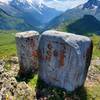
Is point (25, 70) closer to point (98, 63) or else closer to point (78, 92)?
point (78, 92)

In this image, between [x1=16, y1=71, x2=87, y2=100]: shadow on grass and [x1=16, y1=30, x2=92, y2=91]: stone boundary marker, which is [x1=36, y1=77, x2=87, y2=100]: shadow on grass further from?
[x1=16, y1=30, x2=92, y2=91]: stone boundary marker

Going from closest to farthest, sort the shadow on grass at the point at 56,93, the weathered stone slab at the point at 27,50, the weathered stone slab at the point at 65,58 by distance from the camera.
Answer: the weathered stone slab at the point at 65,58, the shadow on grass at the point at 56,93, the weathered stone slab at the point at 27,50

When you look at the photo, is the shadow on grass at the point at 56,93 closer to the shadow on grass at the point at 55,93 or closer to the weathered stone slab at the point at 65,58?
the shadow on grass at the point at 55,93

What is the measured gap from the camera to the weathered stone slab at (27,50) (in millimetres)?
29578

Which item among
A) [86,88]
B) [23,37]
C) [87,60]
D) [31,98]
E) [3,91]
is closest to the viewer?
[3,91]

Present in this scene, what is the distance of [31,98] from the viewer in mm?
23594

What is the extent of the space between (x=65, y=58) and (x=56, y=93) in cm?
272

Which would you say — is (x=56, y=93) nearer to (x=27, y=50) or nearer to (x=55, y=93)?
(x=55, y=93)

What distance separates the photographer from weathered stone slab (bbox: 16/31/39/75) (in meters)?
29.6

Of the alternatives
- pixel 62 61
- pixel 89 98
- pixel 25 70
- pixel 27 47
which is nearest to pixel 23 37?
pixel 27 47

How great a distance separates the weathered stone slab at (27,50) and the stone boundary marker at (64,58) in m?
3.11

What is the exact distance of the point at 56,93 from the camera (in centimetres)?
2469

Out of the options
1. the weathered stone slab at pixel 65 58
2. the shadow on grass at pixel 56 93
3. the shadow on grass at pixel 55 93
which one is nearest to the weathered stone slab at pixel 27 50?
the weathered stone slab at pixel 65 58

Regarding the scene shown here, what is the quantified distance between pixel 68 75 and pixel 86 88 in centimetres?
306
